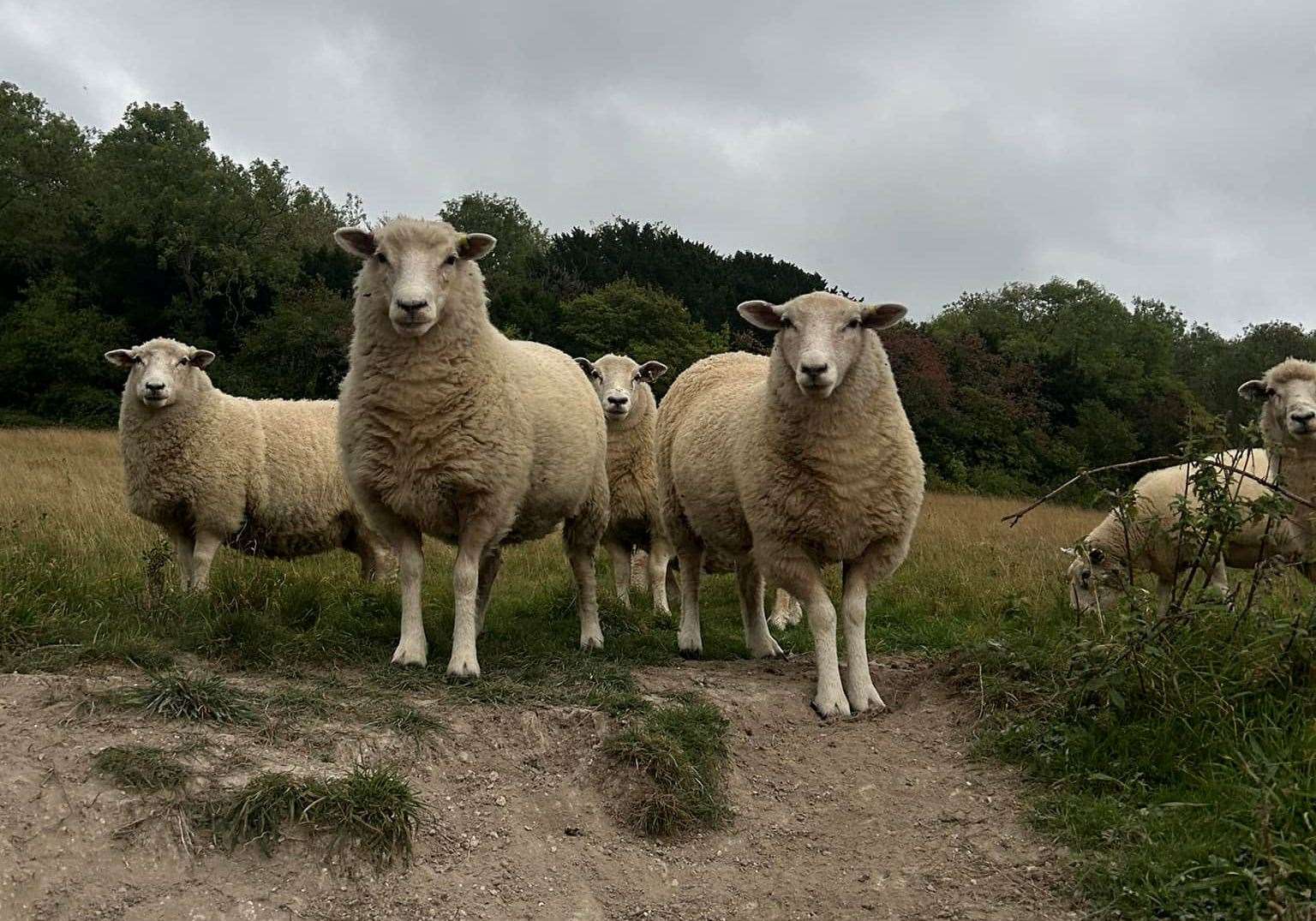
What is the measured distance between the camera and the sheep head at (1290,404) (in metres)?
7.02

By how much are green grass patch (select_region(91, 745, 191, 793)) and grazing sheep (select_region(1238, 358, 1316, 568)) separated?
6.56 meters

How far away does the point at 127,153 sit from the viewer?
39094 mm

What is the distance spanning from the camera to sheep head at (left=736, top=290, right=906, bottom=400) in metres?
5.41

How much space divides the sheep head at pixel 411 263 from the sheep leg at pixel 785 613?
4.37m

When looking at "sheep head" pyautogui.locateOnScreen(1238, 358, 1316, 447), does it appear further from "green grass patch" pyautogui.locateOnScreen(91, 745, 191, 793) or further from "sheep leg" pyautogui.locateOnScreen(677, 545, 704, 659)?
"green grass patch" pyautogui.locateOnScreen(91, 745, 191, 793)

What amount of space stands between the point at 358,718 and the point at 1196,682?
12.2 feet

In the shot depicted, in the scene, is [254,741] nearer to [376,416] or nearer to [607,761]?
[607,761]

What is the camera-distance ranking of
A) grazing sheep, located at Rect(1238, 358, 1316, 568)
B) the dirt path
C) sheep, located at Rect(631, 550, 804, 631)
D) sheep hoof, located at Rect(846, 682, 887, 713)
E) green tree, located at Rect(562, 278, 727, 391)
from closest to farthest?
the dirt path → sheep hoof, located at Rect(846, 682, 887, 713) → grazing sheep, located at Rect(1238, 358, 1316, 568) → sheep, located at Rect(631, 550, 804, 631) → green tree, located at Rect(562, 278, 727, 391)

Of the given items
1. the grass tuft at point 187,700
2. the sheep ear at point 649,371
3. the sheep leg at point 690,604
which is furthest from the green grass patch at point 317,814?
the sheep ear at point 649,371

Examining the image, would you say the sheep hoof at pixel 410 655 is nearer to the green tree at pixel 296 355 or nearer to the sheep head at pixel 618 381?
the sheep head at pixel 618 381

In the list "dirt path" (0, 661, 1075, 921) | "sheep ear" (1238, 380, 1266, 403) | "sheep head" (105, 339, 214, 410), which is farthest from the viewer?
"sheep head" (105, 339, 214, 410)

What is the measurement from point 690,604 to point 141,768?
4022 mm

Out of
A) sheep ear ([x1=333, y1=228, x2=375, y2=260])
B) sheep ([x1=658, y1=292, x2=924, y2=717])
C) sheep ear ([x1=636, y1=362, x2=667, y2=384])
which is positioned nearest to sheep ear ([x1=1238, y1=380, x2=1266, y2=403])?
sheep ([x1=658, y1=292, x2=924, y2=717])

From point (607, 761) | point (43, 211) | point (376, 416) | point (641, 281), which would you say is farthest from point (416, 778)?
point (43, 211)
